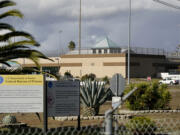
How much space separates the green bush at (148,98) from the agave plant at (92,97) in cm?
250

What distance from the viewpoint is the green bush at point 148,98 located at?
829 inches

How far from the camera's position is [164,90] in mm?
22000

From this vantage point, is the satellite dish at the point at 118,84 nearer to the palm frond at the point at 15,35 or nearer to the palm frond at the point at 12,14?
the palm frond at the point at 15,35

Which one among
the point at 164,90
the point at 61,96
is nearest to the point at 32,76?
the point at 61,96

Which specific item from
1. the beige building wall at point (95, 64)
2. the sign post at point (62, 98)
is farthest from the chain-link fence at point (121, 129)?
the beige building wall at point (95, 64)

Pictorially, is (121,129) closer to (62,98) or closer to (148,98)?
(62,98)

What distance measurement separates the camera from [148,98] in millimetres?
21312

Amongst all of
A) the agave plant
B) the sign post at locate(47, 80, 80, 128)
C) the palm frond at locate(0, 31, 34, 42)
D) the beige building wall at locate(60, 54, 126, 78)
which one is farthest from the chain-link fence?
the beige building wall at locate(60, 54, 126, 78)

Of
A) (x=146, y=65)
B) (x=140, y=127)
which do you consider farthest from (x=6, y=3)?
(x=146, y=65)

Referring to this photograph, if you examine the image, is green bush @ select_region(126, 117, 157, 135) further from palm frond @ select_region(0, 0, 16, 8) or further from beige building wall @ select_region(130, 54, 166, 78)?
beige building wall @ select_region(130, 54, 166, 78)

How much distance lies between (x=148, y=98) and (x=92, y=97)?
3.96 meters

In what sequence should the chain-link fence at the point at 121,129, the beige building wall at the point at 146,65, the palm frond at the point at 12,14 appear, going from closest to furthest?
the chain-link fence at the point at 121,129, the palm frond at the point at 12,14, the beige building wall at the point at 146,65

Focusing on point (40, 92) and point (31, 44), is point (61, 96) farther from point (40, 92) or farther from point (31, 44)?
point (31, 44)

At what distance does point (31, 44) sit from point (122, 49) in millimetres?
80349
